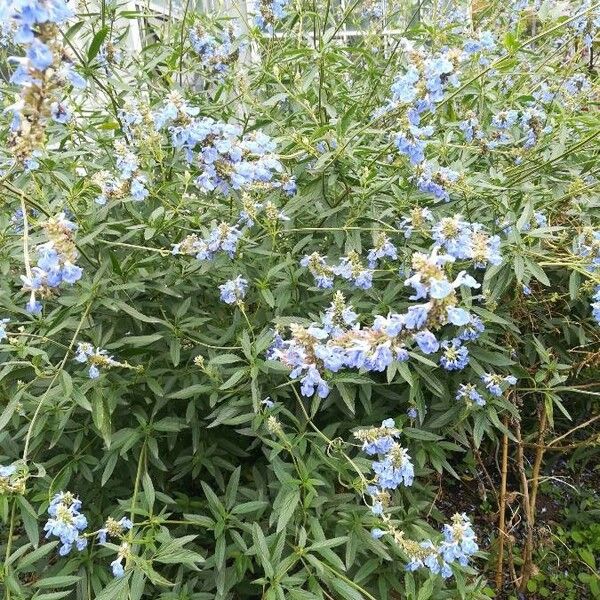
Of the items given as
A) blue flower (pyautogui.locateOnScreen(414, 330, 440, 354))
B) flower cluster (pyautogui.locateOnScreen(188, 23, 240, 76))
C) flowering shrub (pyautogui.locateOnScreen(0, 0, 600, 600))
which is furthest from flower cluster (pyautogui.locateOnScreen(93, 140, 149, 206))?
blue flower (pyautogui.locateOnScreen(414, 330, 440, 354))

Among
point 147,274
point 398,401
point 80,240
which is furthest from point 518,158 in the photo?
point 80,240

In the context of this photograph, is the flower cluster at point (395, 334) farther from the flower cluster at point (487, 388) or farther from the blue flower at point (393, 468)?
the flower cluster at point (487, 388)

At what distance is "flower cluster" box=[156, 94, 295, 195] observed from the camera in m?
2.23

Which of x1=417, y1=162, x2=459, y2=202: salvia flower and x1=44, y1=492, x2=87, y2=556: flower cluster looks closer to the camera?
x1=44, y1=492, x2=87, y2=556: flower cluster

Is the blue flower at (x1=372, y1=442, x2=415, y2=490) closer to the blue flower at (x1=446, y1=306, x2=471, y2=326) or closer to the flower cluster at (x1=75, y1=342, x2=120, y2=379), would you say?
the blue flower at (x1=446, y1=306, x2=471, y2=326)

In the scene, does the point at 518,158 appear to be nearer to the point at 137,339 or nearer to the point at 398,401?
the point at 398,401

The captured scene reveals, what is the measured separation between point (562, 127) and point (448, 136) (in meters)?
0.51

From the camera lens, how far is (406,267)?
266 centimetres

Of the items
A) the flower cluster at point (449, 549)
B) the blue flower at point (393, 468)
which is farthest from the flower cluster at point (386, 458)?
the flower cluster at point (449, 549)

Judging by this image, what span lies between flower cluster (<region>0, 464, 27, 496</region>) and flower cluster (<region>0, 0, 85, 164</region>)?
1025 millimetres

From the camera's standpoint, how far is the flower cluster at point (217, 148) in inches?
87.8

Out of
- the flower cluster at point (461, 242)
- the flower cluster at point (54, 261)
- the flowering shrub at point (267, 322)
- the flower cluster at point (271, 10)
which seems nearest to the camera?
the flower cluster at point (54, 261)

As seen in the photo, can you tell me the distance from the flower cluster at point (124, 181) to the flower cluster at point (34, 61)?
779 mm

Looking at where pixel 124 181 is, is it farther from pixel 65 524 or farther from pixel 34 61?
pixel 65 524
